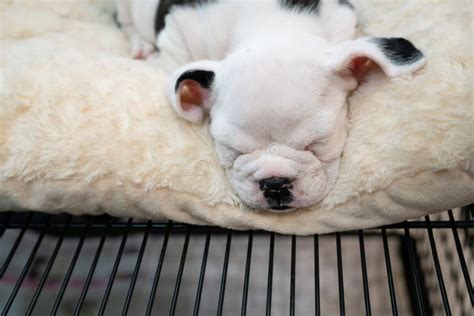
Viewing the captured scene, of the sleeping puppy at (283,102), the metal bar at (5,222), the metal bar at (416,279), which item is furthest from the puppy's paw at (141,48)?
the metal bar at (416,279)

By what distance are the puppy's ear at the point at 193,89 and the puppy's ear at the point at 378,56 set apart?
227 mm

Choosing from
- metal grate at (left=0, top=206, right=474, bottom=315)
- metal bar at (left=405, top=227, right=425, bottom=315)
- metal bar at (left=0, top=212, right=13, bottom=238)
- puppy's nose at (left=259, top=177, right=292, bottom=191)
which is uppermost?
puppy's nose at (left=259, top=177, right=292, bottom=191)

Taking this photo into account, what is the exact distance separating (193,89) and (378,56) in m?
0.35

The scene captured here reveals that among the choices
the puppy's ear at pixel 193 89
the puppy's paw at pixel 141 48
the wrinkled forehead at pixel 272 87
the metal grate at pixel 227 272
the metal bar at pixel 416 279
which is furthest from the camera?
the puppy's paw at pixel 141 48

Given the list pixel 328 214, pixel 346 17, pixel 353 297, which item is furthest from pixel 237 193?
pixel 353 297

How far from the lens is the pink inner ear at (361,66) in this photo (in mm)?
920

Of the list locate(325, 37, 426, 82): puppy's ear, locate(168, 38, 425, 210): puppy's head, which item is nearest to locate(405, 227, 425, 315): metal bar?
locate(168, 38, 425, 210): puppy's head

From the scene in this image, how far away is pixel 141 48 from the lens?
1577 millimetres

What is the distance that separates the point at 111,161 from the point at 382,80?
19.6 inches

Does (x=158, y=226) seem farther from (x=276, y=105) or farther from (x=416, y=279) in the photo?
(x=416, y=279)

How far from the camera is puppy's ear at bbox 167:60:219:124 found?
0.97 metres

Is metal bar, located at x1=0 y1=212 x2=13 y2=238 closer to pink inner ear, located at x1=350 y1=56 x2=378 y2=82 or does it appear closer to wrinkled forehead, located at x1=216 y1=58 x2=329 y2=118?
wrinkled forehead, located at x1=216 y1=58 x2=329 y2=118

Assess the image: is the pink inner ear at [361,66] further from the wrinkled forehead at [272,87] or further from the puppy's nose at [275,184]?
the puppy's nose at [275,184]

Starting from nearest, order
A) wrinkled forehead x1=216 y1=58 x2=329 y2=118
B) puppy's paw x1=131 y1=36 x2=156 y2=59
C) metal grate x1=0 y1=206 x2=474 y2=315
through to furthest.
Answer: wrinkled forehead x1=216 y1=58 x2=329 y2=118, metal grate x1=0 y1=206 x2=474 y2=315, puppy's paw x1=131 y1=36 x2=156 y2=59
